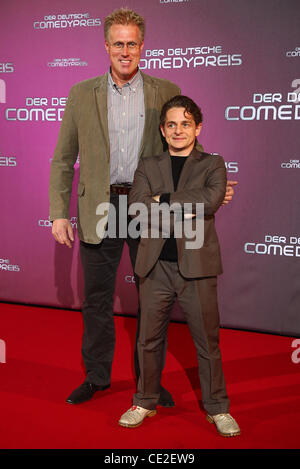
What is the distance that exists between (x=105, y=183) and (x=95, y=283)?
0.59 metres

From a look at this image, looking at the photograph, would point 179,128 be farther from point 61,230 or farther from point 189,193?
point 61,230

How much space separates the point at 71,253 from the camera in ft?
14.7

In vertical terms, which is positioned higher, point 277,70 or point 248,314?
point 277,70

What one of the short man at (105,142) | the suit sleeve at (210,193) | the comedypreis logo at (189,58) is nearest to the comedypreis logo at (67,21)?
the comedypreis logo at (189,58)

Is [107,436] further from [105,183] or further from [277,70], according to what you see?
[277,70]

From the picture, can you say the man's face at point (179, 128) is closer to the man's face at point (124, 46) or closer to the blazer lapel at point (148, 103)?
the blazer lapel at point (148, 103)

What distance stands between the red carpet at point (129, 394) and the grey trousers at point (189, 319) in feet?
0.83

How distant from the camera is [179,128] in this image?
2303 mm

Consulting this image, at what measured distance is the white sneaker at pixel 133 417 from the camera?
96.8 inches

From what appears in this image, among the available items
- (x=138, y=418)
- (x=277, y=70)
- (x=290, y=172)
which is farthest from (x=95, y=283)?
(x=277, y=70)

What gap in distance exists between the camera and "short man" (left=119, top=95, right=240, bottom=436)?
7.49 feet

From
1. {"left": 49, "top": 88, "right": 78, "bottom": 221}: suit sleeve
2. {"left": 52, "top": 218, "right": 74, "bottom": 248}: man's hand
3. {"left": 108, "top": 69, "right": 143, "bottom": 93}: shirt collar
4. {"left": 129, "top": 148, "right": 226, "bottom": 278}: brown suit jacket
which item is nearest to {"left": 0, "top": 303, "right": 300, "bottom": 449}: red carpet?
{"left": 129, "top": 148, "right": 226, "bottom": 278}: brown suit jacket

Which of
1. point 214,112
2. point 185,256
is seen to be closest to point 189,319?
point 185,256

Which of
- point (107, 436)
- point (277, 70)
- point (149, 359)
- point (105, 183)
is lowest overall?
point (107, 436)
